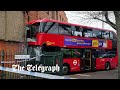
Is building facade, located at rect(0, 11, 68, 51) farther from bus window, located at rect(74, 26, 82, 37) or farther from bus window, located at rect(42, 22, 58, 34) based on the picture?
bus window, located at rect(74, 26, 82, 37)

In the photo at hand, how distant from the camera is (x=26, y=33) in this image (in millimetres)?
17531

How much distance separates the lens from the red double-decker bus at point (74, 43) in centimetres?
1627

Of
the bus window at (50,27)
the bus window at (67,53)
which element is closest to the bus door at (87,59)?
the bus window at (67,53)

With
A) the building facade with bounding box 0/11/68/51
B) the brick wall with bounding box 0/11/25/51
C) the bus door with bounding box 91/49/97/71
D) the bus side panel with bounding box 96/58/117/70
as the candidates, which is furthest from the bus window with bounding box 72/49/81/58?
the brick wall with bounding box 0/11/25/51

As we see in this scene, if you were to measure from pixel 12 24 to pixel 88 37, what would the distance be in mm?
6131

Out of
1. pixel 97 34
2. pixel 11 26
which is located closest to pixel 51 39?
pixel 11 26

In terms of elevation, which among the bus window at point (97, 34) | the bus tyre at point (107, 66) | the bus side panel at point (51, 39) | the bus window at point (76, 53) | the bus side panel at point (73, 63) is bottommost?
the bus tyre at point (107, 66)

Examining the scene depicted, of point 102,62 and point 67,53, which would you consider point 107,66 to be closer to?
point 102,62

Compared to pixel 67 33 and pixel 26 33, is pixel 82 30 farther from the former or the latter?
pixel 26 33

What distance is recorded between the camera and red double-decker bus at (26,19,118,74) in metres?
16.3

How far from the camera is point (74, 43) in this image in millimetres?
17703

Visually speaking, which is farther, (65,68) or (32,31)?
(65,68)

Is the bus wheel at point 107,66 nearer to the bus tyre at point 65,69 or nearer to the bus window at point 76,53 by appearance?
the bus window at point 76,53
